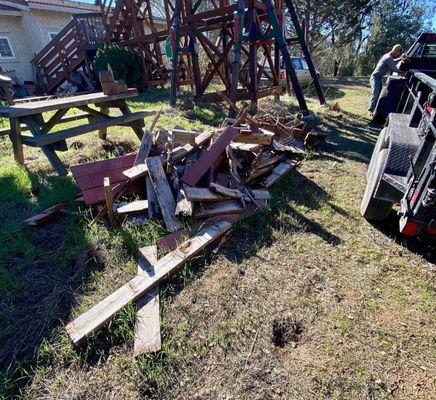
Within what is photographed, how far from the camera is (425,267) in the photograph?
2629 mm

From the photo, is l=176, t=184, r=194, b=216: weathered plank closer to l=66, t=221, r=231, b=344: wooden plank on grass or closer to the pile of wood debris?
the pile of wood debris

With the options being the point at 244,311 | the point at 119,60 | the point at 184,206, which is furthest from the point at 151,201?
the point at 119,60

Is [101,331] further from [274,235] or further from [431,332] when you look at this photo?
[431,332]

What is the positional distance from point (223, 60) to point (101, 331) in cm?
688

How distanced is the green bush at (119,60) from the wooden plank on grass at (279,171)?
9.21 metres

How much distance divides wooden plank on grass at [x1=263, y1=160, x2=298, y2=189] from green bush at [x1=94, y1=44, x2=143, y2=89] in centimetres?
921

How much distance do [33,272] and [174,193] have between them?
1.65 metres

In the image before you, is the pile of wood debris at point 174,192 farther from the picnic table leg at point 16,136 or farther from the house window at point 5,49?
the house window at point 5,49

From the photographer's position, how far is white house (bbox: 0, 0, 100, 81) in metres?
13.6

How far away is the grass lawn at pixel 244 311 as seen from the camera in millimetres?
1799

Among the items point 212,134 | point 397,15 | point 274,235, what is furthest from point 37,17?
point 397,15

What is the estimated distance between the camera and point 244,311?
224cm

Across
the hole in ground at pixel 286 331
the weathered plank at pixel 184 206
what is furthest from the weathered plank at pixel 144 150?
the hole in ground at pixel 286 331

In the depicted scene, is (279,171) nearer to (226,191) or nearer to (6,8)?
(226,191)
